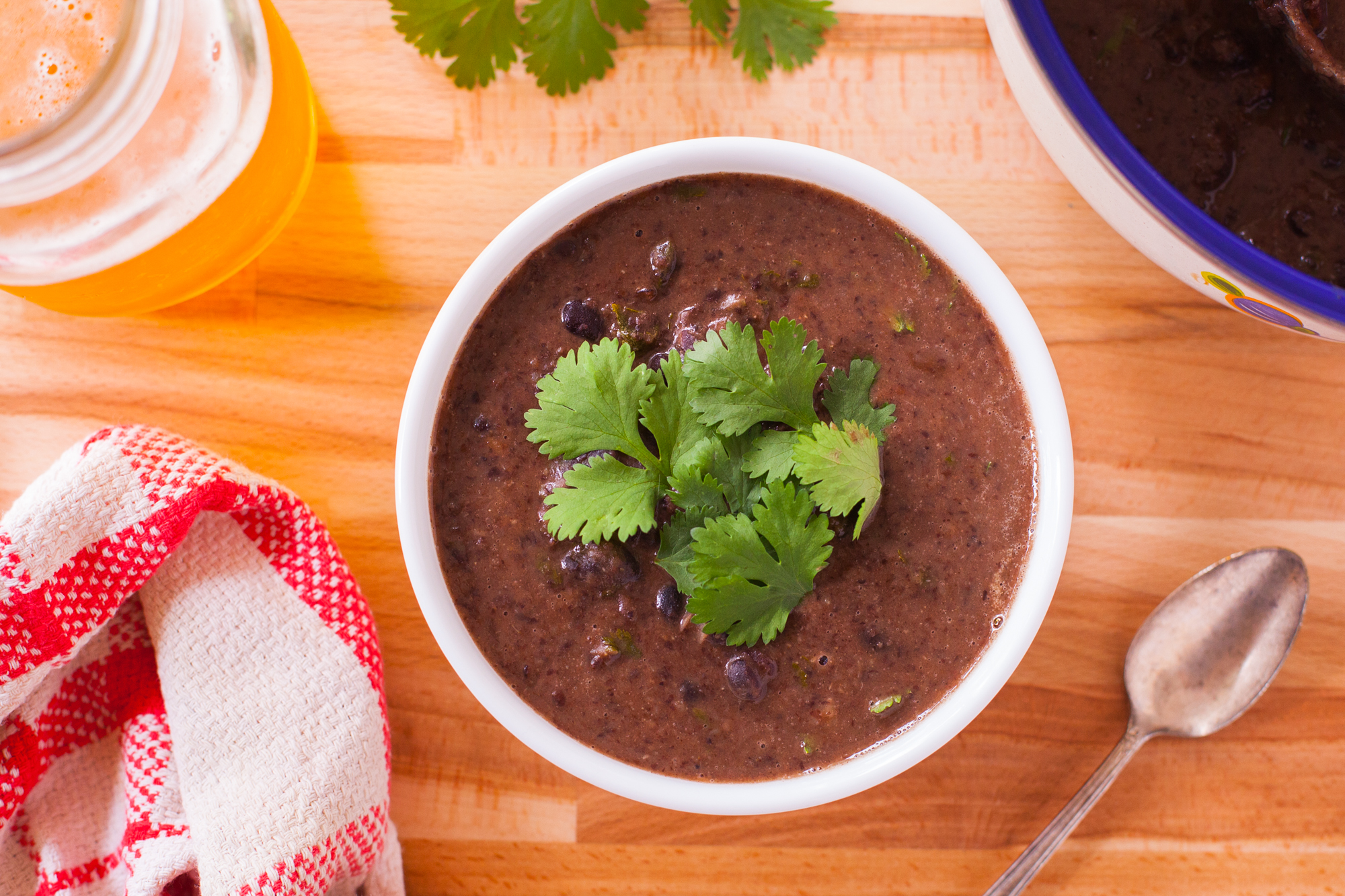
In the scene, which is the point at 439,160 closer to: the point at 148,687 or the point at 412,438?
the point at 412,438

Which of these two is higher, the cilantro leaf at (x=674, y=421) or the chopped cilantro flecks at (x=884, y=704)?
the cilantro leaf at (x=674, y=421)

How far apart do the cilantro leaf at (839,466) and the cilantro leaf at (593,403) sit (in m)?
0.26

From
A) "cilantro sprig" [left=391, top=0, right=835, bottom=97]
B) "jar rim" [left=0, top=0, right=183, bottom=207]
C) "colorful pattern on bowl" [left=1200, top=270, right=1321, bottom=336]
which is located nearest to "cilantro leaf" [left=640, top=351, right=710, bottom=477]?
"cilantro sprig" [left=391, top=0, right=835, bottom=97]

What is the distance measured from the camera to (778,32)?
1846 mm

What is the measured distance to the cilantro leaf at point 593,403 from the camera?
5.01 ft

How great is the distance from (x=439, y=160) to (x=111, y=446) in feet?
2.61

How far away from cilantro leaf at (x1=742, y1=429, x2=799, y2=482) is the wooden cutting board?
0.67 meters

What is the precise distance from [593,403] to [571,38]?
75cm

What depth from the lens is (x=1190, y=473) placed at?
6.34 ft

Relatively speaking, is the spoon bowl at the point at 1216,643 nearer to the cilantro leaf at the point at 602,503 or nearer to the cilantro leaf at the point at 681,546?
the cilantro leaf at the point at 681,546

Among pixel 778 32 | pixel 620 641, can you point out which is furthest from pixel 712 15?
pixel 620 641

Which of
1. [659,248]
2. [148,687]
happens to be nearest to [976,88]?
[659,248]

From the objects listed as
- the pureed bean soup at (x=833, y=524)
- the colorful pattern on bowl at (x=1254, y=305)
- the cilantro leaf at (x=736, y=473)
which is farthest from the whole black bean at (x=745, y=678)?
the colorful pattern on bowl at (x=1254, y=305)

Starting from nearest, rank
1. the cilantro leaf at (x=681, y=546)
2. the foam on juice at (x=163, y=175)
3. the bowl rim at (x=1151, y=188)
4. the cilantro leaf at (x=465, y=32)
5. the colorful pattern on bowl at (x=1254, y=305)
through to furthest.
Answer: the bowl rim at (x=1151, y=188), the colorful pattern on bowl at (x=1254, y=305), the cilantro leaf at (x=681, y=546), the foam on juice at (x=163, y=175), the cilantro leaf at (x=465, y=32)
